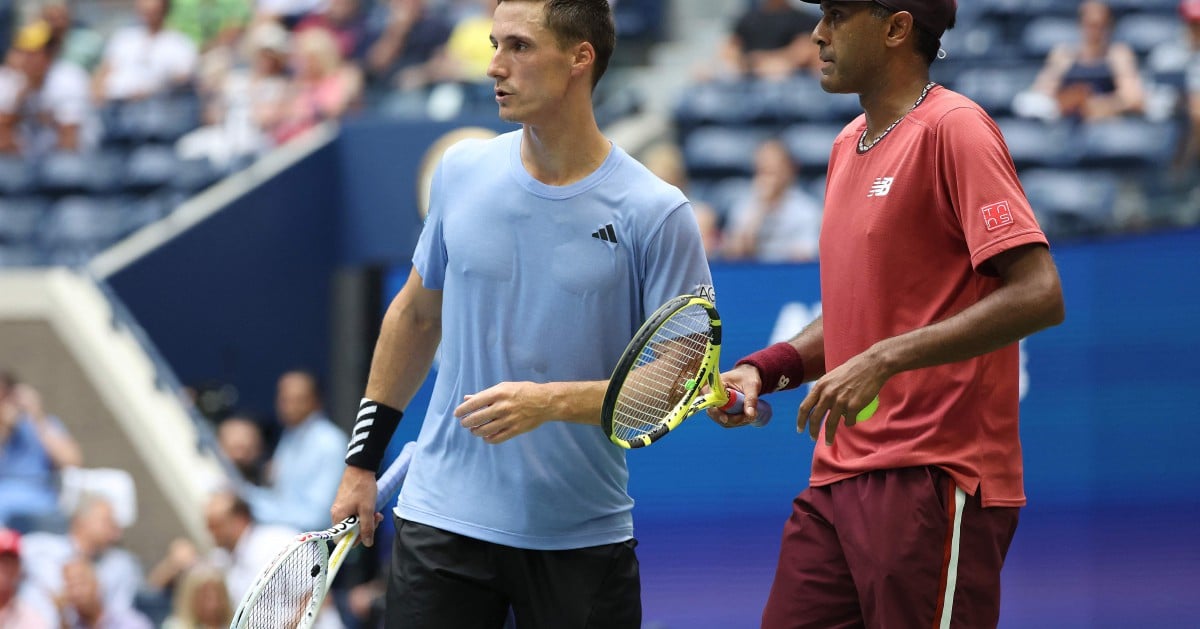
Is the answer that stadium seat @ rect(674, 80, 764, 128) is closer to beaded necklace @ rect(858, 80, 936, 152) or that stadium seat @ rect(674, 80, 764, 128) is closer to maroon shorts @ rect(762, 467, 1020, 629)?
beaded necklace @ rect(858, 80, 936, 152)

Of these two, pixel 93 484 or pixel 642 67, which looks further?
pixel 642 67

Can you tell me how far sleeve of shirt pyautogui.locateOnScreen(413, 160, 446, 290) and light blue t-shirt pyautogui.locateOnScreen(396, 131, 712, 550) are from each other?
5cm

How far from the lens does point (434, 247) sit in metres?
3.92

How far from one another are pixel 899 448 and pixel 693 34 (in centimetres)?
970

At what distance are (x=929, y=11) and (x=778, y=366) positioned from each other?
32.3 inches


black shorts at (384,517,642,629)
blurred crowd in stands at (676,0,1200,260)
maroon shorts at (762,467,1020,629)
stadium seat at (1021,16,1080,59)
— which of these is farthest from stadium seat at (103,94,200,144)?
maroon shorts at (762,467,1020,629)

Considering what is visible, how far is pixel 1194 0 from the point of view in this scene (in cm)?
891

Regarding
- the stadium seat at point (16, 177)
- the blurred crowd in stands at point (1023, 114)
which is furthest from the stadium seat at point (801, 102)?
the stadium seat at point (16, 177)

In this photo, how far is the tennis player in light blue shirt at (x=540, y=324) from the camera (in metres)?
3.75

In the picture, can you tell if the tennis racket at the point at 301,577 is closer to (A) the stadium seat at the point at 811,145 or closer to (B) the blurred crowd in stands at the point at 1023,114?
(B) the blurred crowd in stands at the point at 1023,114

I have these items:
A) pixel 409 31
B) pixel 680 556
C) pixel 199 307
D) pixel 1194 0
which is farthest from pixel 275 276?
pixel 1194 0

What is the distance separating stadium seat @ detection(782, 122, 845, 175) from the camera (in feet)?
32.0

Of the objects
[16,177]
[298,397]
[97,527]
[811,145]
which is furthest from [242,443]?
[16,177]

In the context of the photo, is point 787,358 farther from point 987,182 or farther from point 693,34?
point 693,34
